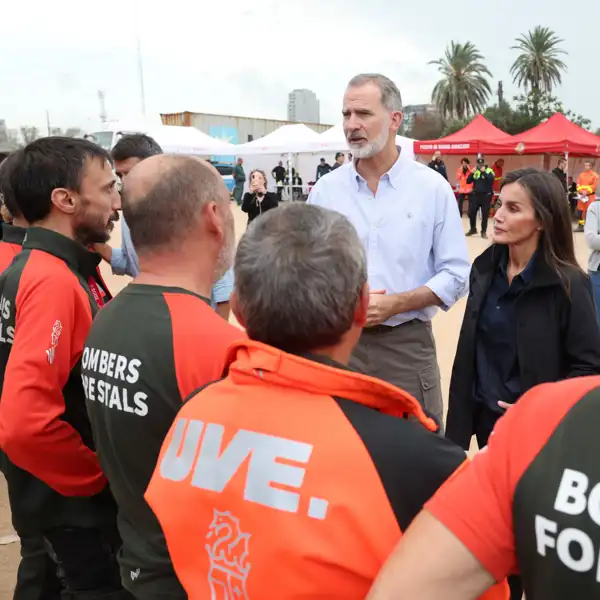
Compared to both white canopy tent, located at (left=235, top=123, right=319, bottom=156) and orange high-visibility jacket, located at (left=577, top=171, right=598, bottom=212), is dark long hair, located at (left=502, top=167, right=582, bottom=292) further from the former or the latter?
white canopy tent, located at (left=235, top=123, right=319, bottom=156)

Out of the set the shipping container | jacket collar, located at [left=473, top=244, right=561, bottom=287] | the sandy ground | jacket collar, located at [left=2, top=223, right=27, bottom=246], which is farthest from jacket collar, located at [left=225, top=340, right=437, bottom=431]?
the shipping container

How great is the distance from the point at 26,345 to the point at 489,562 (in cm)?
155

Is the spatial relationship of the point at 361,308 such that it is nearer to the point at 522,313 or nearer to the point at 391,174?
the point at 522,313

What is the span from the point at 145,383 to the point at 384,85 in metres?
2.08

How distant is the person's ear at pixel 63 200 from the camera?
7.13ft

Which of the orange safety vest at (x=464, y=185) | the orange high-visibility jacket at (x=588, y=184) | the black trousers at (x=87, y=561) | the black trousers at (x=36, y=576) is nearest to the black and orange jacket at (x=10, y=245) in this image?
the black trousers at (x=36, y=576)

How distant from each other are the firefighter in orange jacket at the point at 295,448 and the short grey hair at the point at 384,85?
1.91 metres

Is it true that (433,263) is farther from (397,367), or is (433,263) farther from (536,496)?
(536,496)

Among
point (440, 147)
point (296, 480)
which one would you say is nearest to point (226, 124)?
point (440, 147)

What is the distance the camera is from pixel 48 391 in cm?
189

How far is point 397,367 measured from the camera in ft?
9.27

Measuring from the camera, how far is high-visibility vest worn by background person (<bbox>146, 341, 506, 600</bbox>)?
1.00 m

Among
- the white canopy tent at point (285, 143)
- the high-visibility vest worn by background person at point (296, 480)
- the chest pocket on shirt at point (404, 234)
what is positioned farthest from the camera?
the white canopy tent at point (285, 143)

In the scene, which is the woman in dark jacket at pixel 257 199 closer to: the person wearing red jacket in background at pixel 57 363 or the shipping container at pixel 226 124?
the person wearing red jacket in background at pixel 57 363
